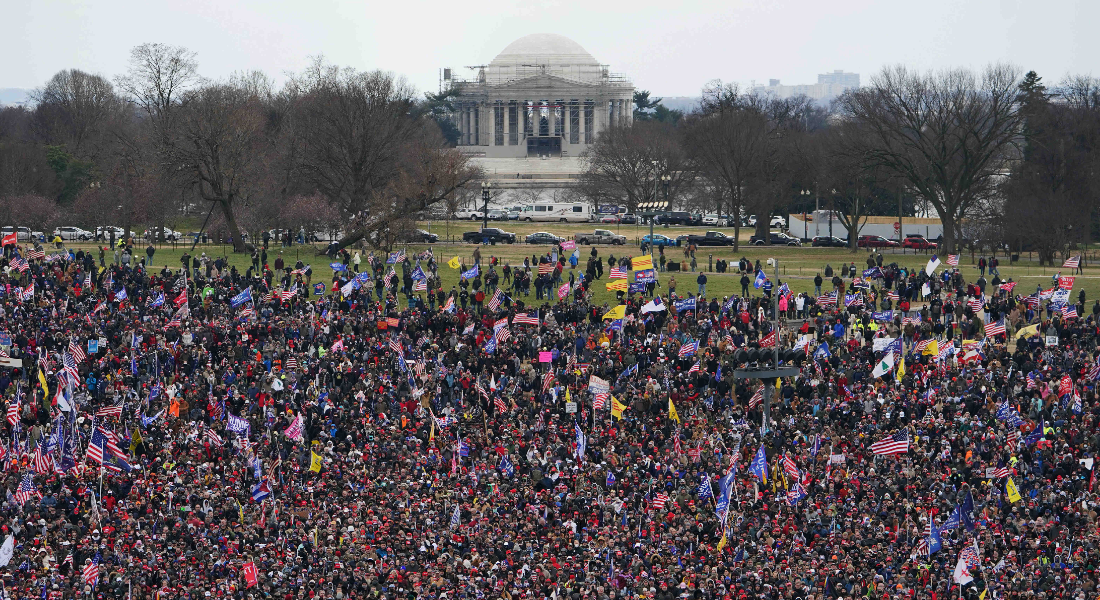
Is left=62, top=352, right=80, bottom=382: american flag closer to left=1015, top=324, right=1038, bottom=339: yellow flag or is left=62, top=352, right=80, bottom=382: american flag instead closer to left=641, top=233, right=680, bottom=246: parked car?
left=1015, top=324, right=1038, bottom=339: yellow flag

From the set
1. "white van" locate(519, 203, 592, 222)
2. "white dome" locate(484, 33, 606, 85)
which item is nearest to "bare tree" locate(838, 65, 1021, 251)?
"white van" locate(519, 203, 592, 222)

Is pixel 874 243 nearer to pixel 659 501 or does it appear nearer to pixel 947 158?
pixel 947 158

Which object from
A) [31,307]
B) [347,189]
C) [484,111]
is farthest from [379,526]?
[484,111]

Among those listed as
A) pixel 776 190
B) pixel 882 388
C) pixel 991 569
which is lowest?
pixel 991 569

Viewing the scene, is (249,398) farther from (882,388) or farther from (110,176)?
(110,176)

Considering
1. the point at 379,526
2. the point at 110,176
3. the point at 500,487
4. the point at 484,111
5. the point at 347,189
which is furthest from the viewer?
the point at 484,111

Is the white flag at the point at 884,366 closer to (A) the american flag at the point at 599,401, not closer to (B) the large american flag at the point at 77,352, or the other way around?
(A) the american flag at the point at 599,401

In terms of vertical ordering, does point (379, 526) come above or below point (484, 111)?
below
